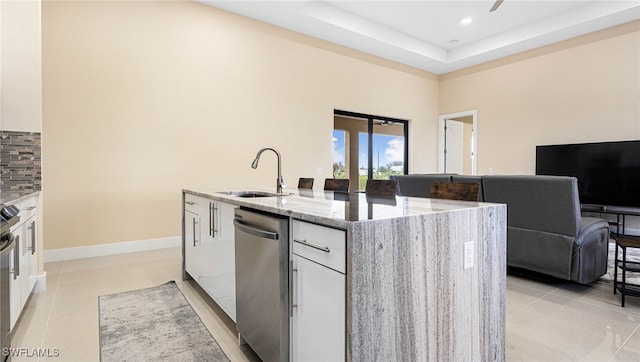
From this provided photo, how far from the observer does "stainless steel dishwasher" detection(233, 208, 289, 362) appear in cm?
145

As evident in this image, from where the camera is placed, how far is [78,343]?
2.00 m

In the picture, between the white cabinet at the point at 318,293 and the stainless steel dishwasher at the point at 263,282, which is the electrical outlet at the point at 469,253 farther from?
the stainless steel dishwasher at the point at 263,282

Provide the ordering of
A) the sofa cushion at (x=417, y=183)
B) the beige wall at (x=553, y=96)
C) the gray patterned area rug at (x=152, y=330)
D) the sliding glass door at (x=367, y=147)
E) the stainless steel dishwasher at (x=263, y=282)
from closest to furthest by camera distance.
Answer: the stainless steel dishwasher at (x=263, y=282), the gray patterned area rug at (x=152, y=330), the sofa cushion at (x=417, y=183), the beige wall at (x=553, y=96), the sliding glass door at (x=367, y=147)

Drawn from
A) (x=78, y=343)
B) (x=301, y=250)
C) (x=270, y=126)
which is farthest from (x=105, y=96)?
(x=301, y=250)

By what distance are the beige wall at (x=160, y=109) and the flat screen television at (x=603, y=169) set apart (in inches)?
160

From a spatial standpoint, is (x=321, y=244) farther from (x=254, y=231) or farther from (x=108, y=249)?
(x=108, y=249)

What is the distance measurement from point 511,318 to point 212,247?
7.37ft

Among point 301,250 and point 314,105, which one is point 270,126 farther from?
point 301,250

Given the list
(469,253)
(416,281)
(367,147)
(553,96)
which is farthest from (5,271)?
(553,96)

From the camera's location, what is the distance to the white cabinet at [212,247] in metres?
2.08

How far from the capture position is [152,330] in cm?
216

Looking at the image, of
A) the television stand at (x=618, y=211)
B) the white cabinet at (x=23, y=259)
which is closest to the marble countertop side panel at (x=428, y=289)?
the white cabinet at (x=23, y=259)

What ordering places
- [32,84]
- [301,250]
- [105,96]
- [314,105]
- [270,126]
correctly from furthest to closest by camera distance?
[314,105], [270,126], [105,96], [32,84], [301,250]

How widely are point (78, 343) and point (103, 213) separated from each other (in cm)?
236
